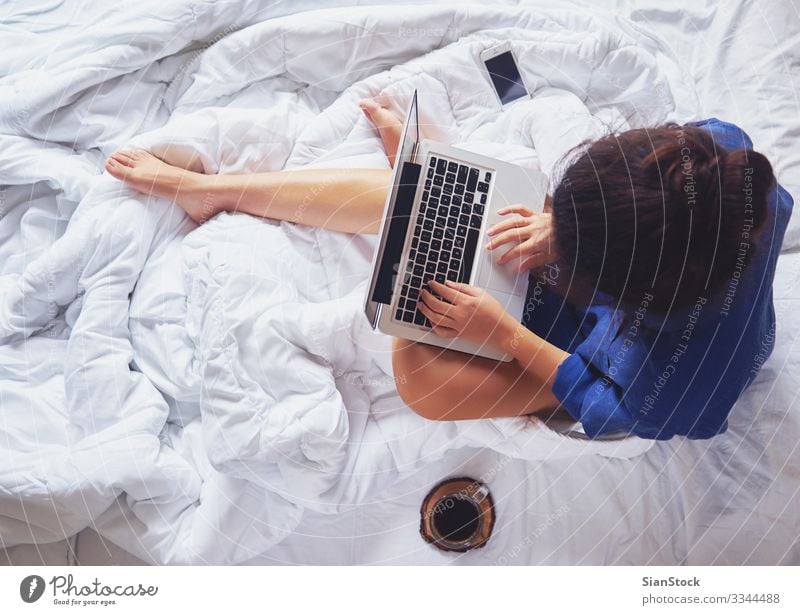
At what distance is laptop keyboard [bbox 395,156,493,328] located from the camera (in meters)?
0.59

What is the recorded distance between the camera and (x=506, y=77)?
28.6 inches

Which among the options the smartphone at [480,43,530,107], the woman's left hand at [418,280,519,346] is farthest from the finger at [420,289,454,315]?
the smartphone at [480,43,530,107]

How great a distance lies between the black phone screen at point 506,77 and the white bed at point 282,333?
0.07 feet

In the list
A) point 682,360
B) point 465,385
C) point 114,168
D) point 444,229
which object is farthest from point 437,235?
point 114,168

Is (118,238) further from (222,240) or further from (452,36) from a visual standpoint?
(452,36)

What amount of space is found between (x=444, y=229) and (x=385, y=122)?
0.60ft

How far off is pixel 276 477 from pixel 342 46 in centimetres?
48

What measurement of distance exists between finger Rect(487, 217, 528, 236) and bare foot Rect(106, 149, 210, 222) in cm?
32

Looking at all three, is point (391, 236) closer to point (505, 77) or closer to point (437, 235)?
point (437, 235)

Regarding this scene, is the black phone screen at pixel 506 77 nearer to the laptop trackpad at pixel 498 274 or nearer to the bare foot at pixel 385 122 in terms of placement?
the bare foot at pixel 385 122

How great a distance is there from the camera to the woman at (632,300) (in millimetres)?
526

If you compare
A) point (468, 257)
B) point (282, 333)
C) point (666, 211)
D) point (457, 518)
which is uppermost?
point (666, 211)

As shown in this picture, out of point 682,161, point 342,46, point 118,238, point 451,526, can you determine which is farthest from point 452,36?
point 451,526

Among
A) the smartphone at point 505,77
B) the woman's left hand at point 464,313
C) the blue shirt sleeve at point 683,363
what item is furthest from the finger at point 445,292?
the smartphone at point 505,77
